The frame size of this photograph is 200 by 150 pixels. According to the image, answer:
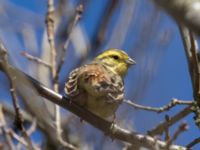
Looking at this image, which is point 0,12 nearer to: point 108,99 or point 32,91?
point 108,99

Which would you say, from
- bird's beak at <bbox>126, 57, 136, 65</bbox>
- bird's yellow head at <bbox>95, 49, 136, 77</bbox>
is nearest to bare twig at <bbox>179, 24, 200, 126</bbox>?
bird's beak at <bbox>126, 57, 136, 65</bbox>

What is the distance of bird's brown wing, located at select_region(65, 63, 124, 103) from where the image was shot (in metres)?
2.75

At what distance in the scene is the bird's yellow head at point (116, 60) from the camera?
12.6 ft

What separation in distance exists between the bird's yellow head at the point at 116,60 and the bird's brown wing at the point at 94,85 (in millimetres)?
887

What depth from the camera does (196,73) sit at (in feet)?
7.84

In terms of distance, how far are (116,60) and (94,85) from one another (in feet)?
4.01

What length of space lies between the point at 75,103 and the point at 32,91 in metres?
0.93

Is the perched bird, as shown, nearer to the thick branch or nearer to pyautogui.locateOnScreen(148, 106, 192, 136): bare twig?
the thick branch

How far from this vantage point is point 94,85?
2.76 meters

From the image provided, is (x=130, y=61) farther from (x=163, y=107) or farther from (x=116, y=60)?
(x=163, y=107)

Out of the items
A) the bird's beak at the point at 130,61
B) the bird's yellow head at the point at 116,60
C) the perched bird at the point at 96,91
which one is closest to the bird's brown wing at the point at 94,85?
the perched bird at the point at 96,91

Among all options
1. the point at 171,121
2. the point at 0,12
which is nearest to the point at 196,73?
the point at 171,121

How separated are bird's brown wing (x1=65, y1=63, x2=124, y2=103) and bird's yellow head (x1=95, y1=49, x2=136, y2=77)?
89 centimetres

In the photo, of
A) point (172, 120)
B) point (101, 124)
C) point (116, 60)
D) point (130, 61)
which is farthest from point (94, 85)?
point (116, 60)
